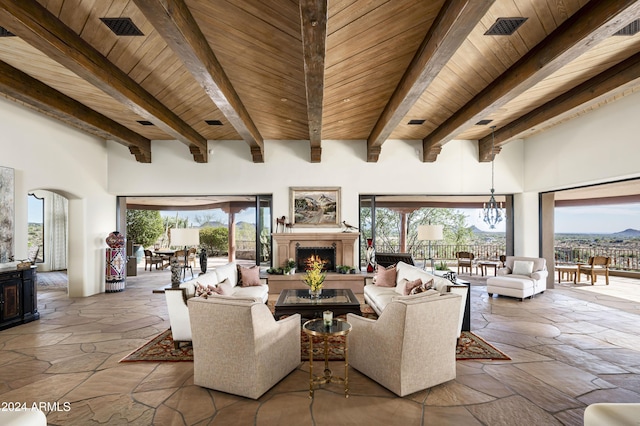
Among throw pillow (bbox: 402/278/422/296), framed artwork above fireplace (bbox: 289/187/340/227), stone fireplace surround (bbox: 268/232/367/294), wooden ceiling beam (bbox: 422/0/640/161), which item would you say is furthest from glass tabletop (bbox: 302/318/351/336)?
framed artwork above fireplace (bbox: 289/187/340/227)

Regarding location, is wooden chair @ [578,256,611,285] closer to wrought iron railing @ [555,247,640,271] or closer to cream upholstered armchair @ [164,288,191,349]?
wrought iron railing @ [555,247,640,271]

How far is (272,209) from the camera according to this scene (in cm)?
764

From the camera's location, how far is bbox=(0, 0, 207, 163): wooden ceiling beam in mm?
2675

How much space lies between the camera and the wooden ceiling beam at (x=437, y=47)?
8.16 ft

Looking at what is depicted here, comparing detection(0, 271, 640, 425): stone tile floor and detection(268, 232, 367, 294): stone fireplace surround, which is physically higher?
detection(268, 232, 367, 294): stone fireplace surround

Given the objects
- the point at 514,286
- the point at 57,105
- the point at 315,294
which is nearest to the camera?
the point at 315,294

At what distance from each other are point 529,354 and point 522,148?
5545 millimetres

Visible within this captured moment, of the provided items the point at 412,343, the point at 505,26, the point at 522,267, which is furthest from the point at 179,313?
the point at 522,267

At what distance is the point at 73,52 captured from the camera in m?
3.21

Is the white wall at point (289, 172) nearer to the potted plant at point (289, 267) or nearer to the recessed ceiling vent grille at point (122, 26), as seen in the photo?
the potted plant at point (289, 267)

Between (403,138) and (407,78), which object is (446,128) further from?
(407,78)

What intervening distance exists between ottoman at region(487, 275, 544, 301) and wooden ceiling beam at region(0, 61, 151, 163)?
8.03 m

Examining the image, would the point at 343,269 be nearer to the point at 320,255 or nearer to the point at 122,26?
the point at 320,255

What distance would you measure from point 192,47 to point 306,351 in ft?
11.2
